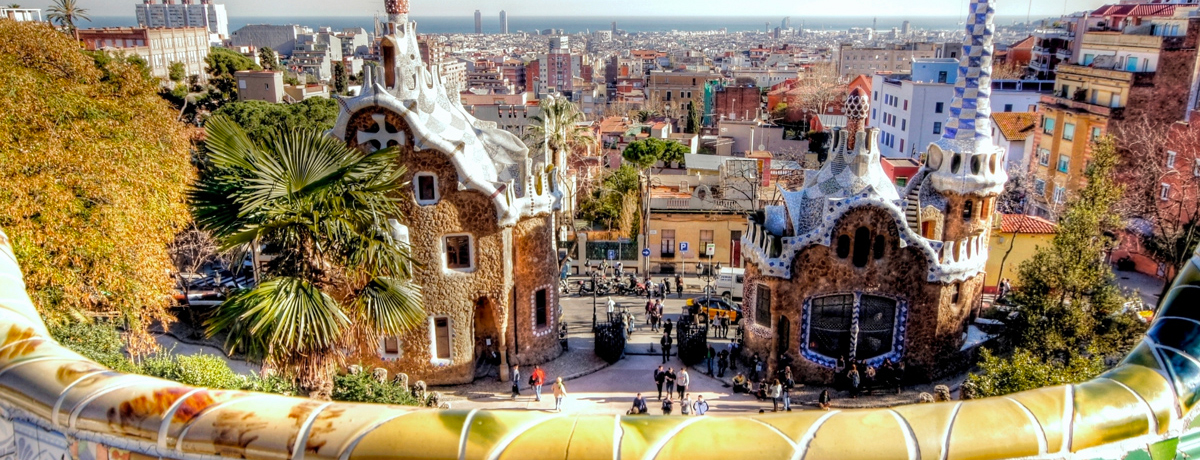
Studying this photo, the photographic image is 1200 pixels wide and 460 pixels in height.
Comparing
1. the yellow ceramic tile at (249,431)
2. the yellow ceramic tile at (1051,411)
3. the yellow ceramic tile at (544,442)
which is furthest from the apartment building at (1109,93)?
the yellow ceramic tile at (249,431)

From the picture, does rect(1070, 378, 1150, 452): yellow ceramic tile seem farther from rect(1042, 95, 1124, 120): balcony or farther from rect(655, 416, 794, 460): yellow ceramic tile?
rect(1042, 95, 1124, 120): balcony

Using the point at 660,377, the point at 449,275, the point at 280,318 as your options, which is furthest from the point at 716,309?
the point at 280,318

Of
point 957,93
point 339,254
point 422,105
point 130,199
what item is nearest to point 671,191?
point 957,93

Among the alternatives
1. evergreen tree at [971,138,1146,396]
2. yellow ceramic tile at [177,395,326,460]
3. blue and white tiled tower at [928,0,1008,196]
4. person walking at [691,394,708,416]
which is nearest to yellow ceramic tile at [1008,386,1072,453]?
yellow ceramic tile at [177,395,326,460]

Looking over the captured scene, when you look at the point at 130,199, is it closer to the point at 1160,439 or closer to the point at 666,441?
the point at 666,441

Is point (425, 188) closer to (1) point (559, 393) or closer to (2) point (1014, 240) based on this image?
(1) point (559, 393)

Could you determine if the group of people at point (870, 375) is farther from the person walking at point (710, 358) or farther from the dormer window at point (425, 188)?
the dormer window at point (425, 188)

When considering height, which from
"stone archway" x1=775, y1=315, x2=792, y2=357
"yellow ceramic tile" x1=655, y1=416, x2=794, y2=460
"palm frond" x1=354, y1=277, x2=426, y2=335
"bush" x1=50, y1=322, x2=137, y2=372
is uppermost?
"yellow ceramic tile" x1=655, y1=416, x2=794, y2=460
